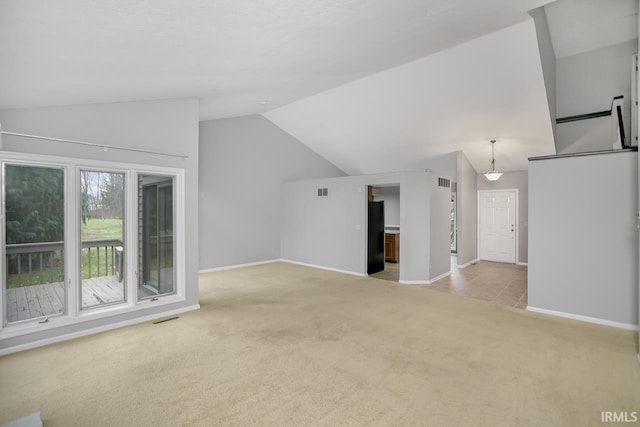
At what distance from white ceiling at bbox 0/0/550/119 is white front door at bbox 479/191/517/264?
19.1ft

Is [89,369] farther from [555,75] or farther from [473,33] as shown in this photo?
[555,75]

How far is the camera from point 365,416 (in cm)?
208

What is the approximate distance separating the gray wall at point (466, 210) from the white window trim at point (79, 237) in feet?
20.9

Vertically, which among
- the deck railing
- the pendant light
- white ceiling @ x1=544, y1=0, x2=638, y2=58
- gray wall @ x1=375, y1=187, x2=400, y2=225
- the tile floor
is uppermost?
white ceiling @ x1=544, y1=0, x2=638, y2=58

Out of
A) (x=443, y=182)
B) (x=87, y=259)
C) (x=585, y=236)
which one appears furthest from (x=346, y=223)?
(x=87, y=259)

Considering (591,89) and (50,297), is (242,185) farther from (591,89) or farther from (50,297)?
(591,89)

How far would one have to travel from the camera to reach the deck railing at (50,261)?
3139 millimetres

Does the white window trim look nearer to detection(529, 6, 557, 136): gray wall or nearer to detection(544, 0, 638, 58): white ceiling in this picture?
detection(529, 6, 557, 136): gray wall

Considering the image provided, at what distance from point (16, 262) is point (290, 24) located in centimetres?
360

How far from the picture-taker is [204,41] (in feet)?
8.11

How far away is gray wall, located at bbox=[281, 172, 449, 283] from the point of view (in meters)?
5.96

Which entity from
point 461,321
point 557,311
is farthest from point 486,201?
point 461,321

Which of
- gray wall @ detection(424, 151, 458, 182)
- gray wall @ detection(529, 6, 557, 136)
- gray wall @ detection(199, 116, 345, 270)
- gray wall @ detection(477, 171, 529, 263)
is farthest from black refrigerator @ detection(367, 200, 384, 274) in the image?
gray wall @ detection(477, 171, 529, 263)

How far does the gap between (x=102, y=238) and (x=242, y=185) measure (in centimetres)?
382
